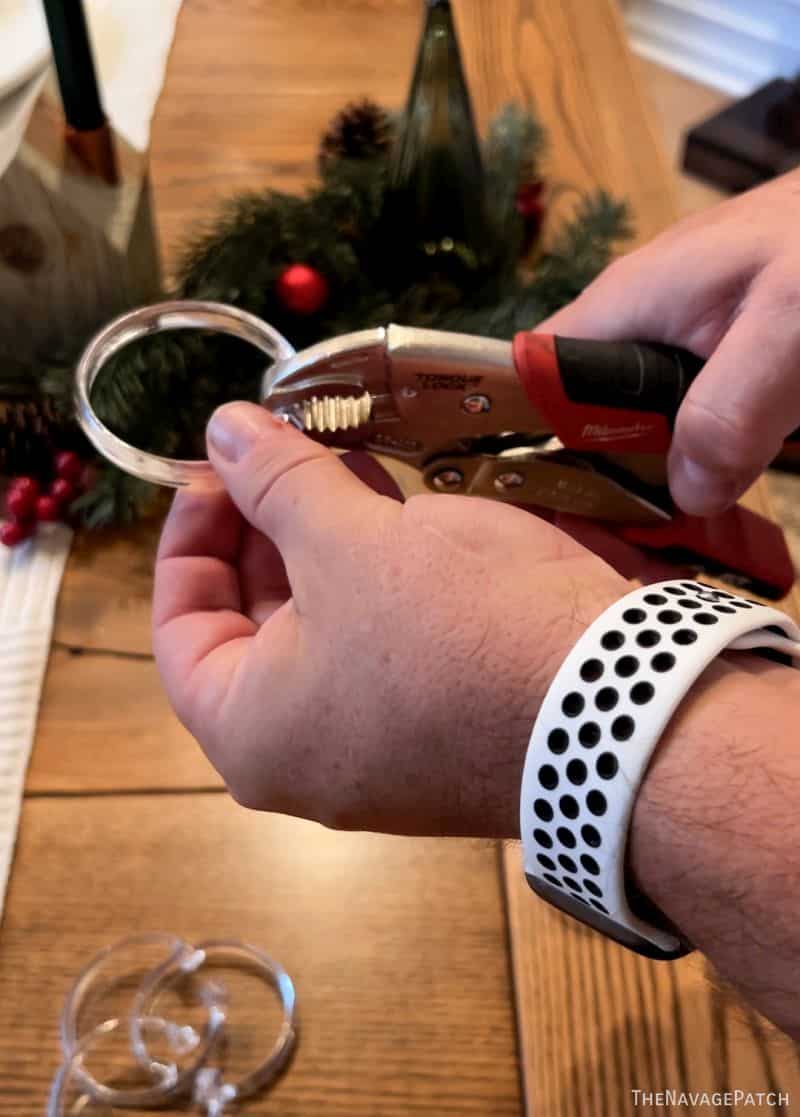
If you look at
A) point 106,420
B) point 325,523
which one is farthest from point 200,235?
point 325,523

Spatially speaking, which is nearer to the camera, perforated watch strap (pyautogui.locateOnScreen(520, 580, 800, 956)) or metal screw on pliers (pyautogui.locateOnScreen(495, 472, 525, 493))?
perforated watch strap (pyautogui.locateOnScreen(520, 580, 800, 956))

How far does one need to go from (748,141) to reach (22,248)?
130cm

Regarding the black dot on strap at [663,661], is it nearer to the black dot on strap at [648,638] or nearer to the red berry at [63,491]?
the black dot on strap at [648,638]

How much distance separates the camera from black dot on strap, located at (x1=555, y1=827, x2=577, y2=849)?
334mm

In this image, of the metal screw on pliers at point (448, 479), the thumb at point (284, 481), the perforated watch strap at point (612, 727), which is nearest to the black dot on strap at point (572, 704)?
the perforated watch strap at point (612, 727)

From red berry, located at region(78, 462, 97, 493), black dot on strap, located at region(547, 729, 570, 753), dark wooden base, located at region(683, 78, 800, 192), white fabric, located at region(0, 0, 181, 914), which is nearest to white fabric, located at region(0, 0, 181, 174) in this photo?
white fabric, located at region(0, 0, 181, 914)

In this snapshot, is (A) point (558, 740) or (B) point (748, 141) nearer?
(A) point (558, 740)

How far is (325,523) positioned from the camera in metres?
0.39

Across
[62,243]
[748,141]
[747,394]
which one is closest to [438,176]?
[62,243]

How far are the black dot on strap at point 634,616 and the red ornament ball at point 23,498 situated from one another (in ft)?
1.44

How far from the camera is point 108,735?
571 mm

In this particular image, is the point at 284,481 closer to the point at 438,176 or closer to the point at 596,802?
the point at 596,802

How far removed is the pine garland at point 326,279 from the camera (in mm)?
635

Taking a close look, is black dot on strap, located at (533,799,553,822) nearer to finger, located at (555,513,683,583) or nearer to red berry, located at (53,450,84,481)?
finger, located at (555,513,683,583)
